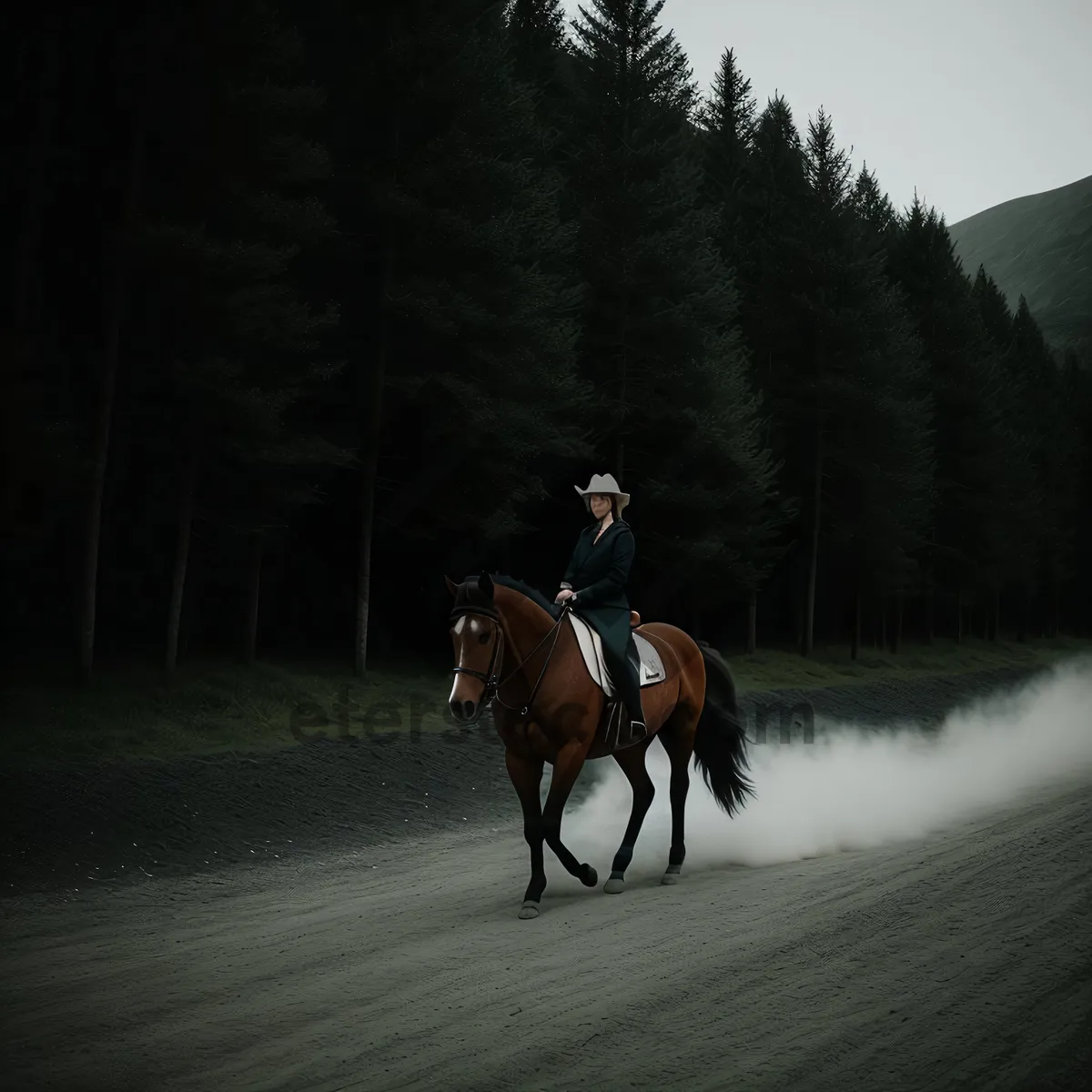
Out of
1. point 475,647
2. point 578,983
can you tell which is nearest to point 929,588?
point 475,647

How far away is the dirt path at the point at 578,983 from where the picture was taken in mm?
5348

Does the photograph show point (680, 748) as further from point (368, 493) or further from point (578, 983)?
point (368, 493)

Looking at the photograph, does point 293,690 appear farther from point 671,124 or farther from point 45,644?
point 671,124

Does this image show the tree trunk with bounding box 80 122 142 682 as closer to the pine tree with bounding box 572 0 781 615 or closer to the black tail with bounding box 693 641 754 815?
the black tail with bounding box 693 641 754 815

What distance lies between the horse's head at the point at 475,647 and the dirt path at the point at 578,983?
1755 mm

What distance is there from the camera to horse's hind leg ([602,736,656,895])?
9.55 m

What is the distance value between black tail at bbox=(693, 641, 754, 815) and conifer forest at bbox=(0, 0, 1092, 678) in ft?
29.1

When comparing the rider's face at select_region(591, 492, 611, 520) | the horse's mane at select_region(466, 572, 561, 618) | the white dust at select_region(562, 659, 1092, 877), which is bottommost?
the white dust at select_region(562, 659, 1092, 877)

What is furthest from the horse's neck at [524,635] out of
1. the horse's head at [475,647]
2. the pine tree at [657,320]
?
the pine tree at [657,320]

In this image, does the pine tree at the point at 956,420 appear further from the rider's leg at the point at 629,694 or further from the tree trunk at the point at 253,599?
the rider's leg at the point at 629,694

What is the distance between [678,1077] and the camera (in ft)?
17.0

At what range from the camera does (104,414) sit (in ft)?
51.7

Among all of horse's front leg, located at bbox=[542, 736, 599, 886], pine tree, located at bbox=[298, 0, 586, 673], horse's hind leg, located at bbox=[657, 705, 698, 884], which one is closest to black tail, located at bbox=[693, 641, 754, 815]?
horse's hind leg, located at bbox=[657, 705, 698, 884]

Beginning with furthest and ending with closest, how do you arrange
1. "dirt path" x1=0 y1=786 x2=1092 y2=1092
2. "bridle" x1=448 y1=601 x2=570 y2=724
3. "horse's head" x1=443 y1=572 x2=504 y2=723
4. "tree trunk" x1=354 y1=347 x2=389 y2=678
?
1. "tree trunk" x1=354 y1=347 x2=389 y2=678
2. "bridle" x1=448 y1=601 x2=570 y2=724
3. "horse's head" x1=443 y1=572 x2=504 y2=723
4. "dirt path" x1=0 y1=786 x2=1092 y2=1092
